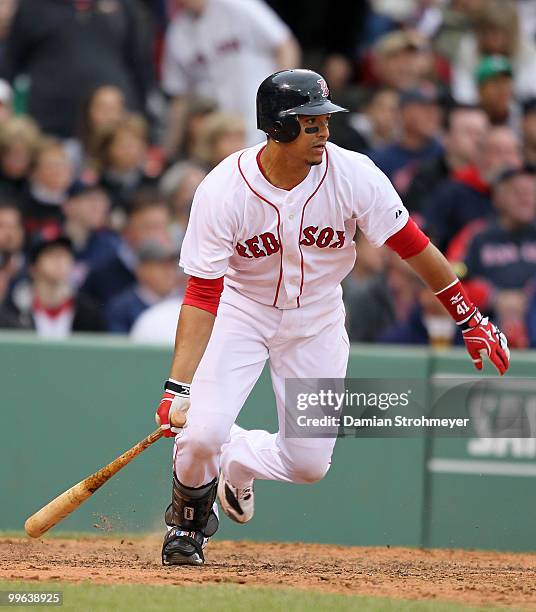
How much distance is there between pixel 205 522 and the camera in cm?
681

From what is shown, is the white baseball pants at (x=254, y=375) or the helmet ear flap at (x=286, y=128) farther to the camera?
the white baseball pants at (x=254, y=375)

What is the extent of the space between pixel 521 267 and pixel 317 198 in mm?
3666

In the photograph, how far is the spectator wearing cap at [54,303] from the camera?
9320 millimetres

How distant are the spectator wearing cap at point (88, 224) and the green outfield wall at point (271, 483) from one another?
1.91m

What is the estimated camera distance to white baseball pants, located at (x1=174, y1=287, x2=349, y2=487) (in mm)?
6543

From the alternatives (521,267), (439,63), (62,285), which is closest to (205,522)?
(62,285)

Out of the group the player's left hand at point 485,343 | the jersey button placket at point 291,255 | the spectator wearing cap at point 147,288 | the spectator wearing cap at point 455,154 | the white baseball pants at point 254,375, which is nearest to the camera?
the jersey button placket at point 291,255

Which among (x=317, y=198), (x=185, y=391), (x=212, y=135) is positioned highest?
(x=212, y=135)

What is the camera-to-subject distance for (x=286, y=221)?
6.44 m

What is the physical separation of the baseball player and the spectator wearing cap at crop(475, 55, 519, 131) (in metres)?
5.35

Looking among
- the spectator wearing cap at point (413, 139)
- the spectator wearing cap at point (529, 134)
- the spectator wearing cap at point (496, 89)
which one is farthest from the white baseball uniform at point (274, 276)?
the spectator wearing cap at point (496, 89)

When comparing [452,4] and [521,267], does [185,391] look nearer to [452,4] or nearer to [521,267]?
[521,267]

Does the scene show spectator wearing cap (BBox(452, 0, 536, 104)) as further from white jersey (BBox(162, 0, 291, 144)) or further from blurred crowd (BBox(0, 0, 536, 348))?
white jersey (BBox(162, 0, 291, 144))

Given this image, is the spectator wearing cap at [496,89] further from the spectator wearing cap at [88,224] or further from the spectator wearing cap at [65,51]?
the spectator wearing cap at [88,224]
